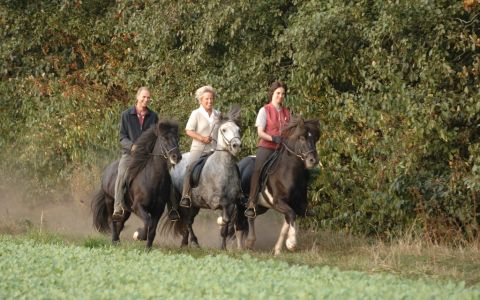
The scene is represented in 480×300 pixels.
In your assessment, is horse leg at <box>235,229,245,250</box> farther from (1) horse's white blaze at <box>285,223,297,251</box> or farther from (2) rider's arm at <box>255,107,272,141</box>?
(2) rider's arm at <box>255,107,272,141</box>

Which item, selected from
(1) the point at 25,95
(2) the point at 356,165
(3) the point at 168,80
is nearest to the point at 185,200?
(2) the point at 356,165

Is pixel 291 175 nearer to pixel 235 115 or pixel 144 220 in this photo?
pixel 235 115

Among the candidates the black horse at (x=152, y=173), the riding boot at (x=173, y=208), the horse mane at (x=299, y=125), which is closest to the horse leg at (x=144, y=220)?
the black horse at (x=152, y=173)

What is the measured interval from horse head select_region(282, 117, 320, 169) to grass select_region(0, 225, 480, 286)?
55.8 inches

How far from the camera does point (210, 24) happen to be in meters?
20.8

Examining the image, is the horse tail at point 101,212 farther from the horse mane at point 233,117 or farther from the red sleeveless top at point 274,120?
the red sleeveless top at point 274,120

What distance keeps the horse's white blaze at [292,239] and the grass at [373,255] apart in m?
0.13

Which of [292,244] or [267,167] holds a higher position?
[267,167]

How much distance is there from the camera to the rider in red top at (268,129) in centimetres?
1633

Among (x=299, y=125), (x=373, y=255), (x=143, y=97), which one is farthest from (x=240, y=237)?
(x=373, y=255)

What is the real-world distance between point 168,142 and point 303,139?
2.06 m

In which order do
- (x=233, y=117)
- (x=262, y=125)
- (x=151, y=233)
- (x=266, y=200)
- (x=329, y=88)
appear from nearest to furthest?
(x=151, y=233), (x=233, y=117), (x=262, y=125), (x=266, y=200), (x=329, y=88)

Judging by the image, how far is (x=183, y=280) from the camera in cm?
1062

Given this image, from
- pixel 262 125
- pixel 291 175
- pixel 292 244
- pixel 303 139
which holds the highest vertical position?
pixel 262 125
